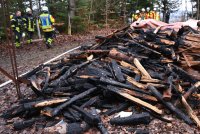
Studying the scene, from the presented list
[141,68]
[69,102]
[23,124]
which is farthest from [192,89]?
[23,124]

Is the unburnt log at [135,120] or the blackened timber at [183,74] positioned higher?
the blackened timber at [183,74]

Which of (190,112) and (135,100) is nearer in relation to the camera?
(190,112)

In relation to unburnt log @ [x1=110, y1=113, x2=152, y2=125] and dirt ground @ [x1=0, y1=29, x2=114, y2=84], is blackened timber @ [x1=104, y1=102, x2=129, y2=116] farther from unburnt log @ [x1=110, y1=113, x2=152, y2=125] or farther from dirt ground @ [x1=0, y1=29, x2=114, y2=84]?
dirt ground @ [x1=0, y1=29, x2=114, y2=84]

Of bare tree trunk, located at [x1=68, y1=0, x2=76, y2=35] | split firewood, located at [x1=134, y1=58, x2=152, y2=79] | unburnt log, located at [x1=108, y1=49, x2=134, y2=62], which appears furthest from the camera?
bare tree trunk, located at [x1=68, y1=0, x2=76, y2=35]

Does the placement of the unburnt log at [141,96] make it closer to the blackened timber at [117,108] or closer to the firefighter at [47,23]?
the blackened timber at [117,108]

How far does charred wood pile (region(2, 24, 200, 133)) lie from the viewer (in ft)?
18.5

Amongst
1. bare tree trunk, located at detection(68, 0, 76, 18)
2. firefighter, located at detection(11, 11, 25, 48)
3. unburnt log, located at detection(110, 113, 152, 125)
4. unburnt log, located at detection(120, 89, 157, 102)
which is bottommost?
unburnt log, located at detection(110, 113, 152, 125)

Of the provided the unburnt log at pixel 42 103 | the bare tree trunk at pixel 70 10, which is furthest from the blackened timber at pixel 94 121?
the bare tree trunk at pixel 70 10

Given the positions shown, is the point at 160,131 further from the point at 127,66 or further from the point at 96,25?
the point at 96,25

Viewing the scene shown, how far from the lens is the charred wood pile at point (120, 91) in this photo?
5.64m

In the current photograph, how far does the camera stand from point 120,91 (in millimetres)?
6145

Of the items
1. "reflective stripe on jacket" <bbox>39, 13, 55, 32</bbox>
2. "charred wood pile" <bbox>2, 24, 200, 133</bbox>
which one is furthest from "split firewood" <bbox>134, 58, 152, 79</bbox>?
"reflective stripe on jacket" <bbox>39, 13, 55, 32</bbox>

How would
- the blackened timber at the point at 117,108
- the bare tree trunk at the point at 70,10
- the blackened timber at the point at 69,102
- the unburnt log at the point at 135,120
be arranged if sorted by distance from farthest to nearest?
the bare tree trunk at the point at 70,10, the blackened timber at the point at 117,108, the blackened timber at the point at 69,102, the unburnt log at the point at 135,120

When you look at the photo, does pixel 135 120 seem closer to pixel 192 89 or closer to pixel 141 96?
pixel 141 96
